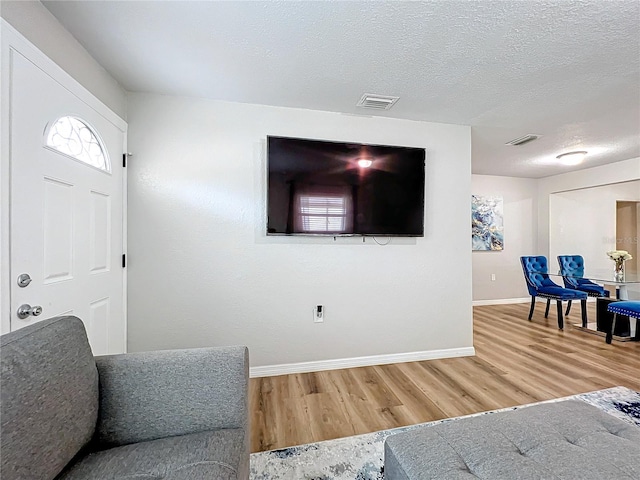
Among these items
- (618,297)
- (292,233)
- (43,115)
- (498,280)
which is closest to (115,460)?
(43,115)

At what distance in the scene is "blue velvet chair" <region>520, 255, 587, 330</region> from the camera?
12.4 ft

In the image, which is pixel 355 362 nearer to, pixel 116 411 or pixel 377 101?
pixel 116 411

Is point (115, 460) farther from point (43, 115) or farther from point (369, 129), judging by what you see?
point (369, 129)

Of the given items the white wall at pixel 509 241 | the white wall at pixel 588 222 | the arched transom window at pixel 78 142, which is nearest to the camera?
the arched transom window at pixel 78 142

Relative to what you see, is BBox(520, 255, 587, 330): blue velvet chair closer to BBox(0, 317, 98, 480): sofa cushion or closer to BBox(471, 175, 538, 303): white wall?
BBox(471, 175, 538, 303): white wall

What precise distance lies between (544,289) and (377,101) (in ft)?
12.3

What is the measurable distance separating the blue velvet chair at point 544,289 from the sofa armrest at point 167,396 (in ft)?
14.7

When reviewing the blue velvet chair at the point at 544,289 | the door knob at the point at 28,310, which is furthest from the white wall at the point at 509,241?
the door knob at the point at 28,310

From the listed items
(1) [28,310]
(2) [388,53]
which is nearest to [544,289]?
(2) [388,53]

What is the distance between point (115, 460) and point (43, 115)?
1.60 meters

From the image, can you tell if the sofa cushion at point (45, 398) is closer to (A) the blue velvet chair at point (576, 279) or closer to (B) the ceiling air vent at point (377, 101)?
(B) the ceiling air vent at point (377, 101)

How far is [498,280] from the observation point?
5277 mm

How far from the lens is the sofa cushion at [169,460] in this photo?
84cm

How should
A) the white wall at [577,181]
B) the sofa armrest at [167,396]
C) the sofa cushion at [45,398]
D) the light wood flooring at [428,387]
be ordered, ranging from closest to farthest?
the sofa cushion at [45,398], the sofa armrest at [167,396], the light wood flooring at [428,387], the white wall at [577,181]
